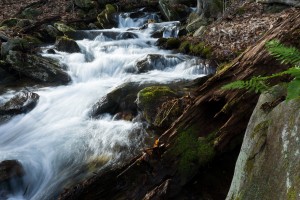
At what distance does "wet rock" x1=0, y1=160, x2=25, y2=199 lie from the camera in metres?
6.18

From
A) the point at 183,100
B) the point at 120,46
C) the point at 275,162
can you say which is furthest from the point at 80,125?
the point at 120,46

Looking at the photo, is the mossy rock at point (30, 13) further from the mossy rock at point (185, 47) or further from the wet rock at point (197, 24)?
the mossy rock at point (185, 47)

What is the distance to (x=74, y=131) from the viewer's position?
26.1ft

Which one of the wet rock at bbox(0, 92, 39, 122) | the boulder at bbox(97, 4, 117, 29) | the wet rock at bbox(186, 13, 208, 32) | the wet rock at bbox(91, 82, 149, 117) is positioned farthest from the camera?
the boulder at bbox(97, 4, 117, 29)

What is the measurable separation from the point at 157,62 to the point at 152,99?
15.7 ft

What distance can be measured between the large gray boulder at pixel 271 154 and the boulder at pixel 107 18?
61.5 feet

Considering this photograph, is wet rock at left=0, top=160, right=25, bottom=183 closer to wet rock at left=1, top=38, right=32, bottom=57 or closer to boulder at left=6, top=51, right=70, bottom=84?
boulder at left=6, top=51, right=70, bottom=84

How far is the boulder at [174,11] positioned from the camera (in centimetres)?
2081

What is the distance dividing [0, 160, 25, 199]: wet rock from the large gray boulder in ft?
15.1

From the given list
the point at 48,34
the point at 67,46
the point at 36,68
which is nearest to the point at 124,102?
the point at 36,68

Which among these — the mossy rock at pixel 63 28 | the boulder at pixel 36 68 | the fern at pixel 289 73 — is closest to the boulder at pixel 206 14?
the boulder at pixel 36 68

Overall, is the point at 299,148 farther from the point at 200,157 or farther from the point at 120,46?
the point at 120,46

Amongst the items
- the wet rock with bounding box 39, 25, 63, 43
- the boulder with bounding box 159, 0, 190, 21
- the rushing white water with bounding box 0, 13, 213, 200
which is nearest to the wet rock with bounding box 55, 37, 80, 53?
the rushing white water with bounding box 0, 13, 213, 200

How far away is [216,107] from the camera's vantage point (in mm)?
5391
